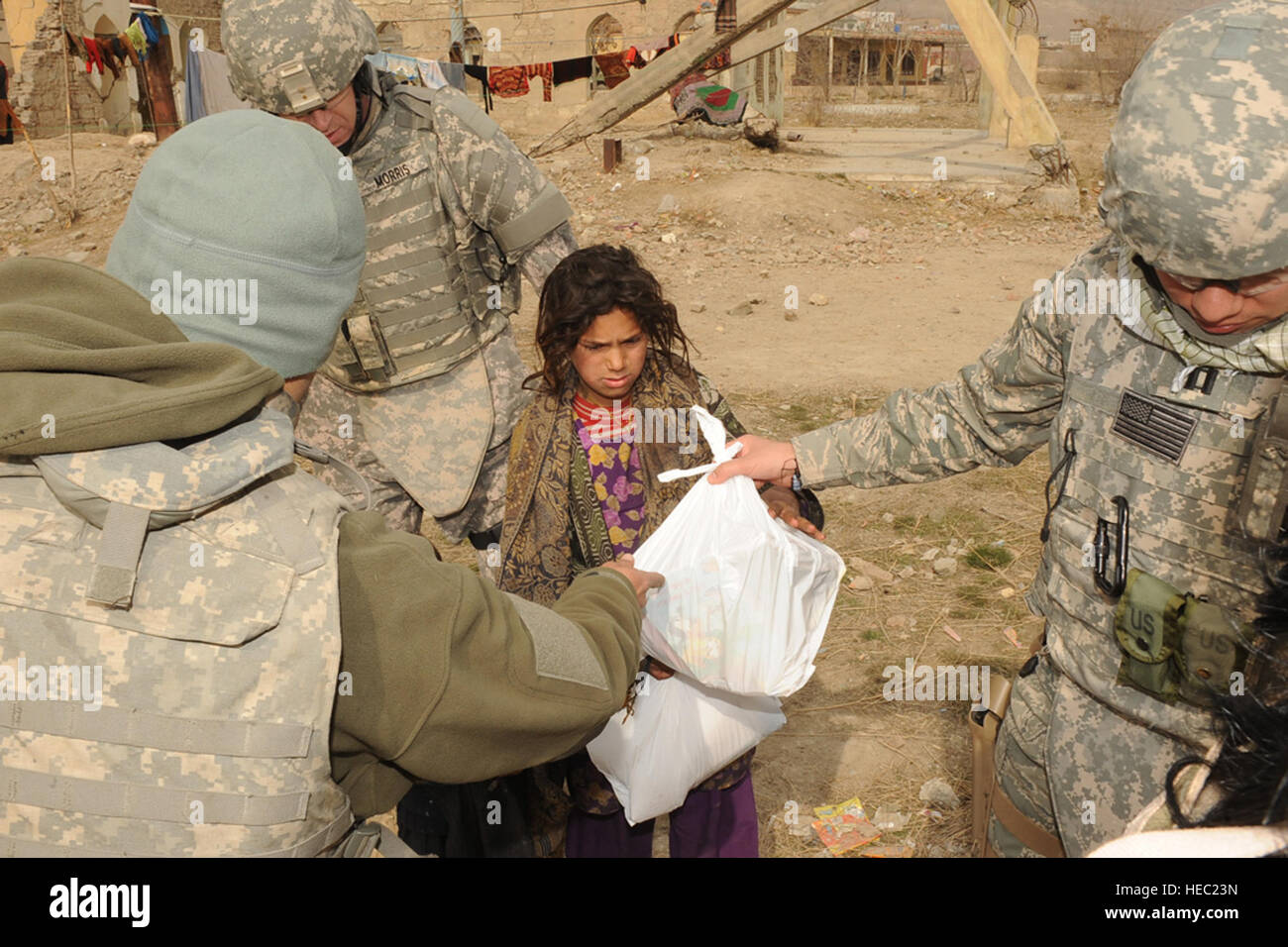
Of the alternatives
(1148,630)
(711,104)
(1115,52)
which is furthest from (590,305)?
(1115,52)

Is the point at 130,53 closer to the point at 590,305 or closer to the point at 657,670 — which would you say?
the point at 590,305

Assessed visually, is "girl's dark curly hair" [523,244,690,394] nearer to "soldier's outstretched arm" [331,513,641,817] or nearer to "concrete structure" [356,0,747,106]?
"soldier's outstretched arm" [331,513,641,817]

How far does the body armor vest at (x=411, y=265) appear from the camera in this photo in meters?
2.95

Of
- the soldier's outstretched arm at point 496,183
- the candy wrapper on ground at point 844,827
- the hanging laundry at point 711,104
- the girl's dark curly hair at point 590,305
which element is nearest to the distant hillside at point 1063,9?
the hanging laundry at point 711,104

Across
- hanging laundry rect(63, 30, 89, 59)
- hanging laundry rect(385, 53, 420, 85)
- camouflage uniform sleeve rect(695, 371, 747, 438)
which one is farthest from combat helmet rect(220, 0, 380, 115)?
hanging laundry rect(63, 30, 89, 59)

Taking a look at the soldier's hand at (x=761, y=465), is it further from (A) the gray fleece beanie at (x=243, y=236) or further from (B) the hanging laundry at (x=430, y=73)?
(B) the hanging laundry at (x=430, y=73)

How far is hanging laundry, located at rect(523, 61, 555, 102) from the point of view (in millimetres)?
17109

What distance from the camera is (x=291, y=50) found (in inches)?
106

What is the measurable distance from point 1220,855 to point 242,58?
2.88m

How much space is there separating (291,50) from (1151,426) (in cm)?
231

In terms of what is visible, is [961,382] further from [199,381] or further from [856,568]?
[856,568]

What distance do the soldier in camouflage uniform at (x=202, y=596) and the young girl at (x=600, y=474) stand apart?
1134mm

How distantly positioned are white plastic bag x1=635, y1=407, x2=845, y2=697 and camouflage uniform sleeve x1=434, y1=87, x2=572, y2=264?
1.14 m
